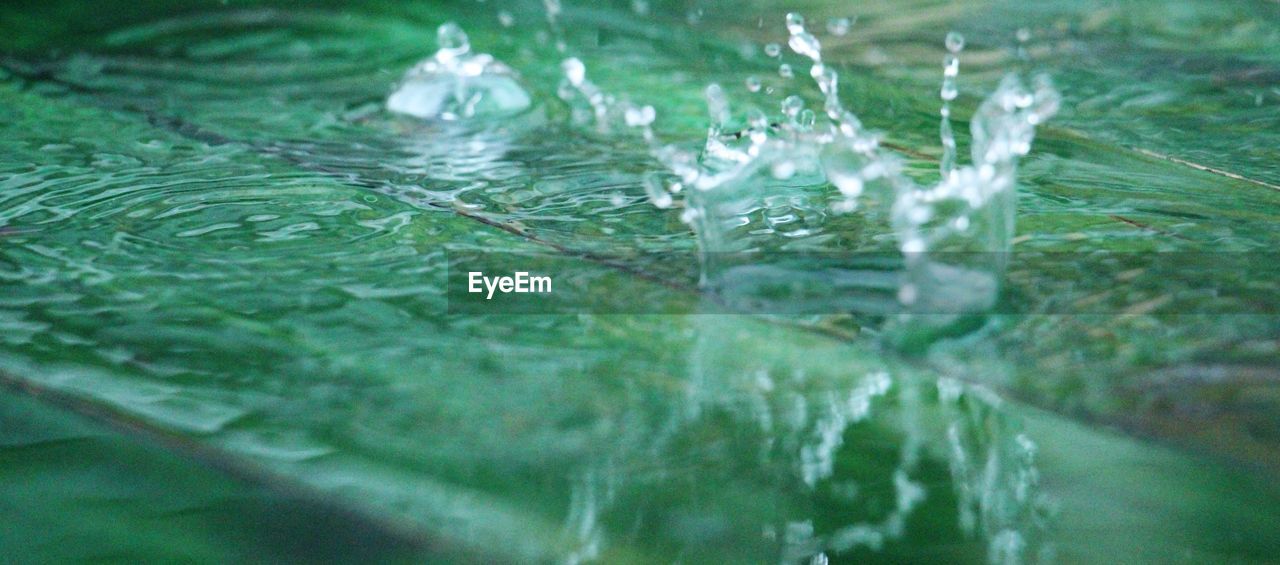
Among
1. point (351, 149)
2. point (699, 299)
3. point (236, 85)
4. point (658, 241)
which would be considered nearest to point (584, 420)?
point (699, 299)

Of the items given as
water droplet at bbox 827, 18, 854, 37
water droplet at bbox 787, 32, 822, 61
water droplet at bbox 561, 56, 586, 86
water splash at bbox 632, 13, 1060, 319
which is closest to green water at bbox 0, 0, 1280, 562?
water splash at bbox 632, 13, 1060, 319

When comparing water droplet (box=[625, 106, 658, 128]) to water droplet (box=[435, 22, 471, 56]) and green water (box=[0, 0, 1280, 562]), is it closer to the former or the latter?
green water (box=[0, 0, 1280, 562])

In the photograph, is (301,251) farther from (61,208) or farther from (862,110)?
(862,110)

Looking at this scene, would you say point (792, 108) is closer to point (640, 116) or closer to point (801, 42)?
point (640, 116)

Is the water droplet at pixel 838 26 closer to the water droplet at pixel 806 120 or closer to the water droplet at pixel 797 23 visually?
the water droplet at pixel 797 23

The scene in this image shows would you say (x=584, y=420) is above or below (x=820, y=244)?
below

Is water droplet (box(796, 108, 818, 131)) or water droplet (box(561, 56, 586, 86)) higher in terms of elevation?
water droplet (box(561, 56, 586, 86))
